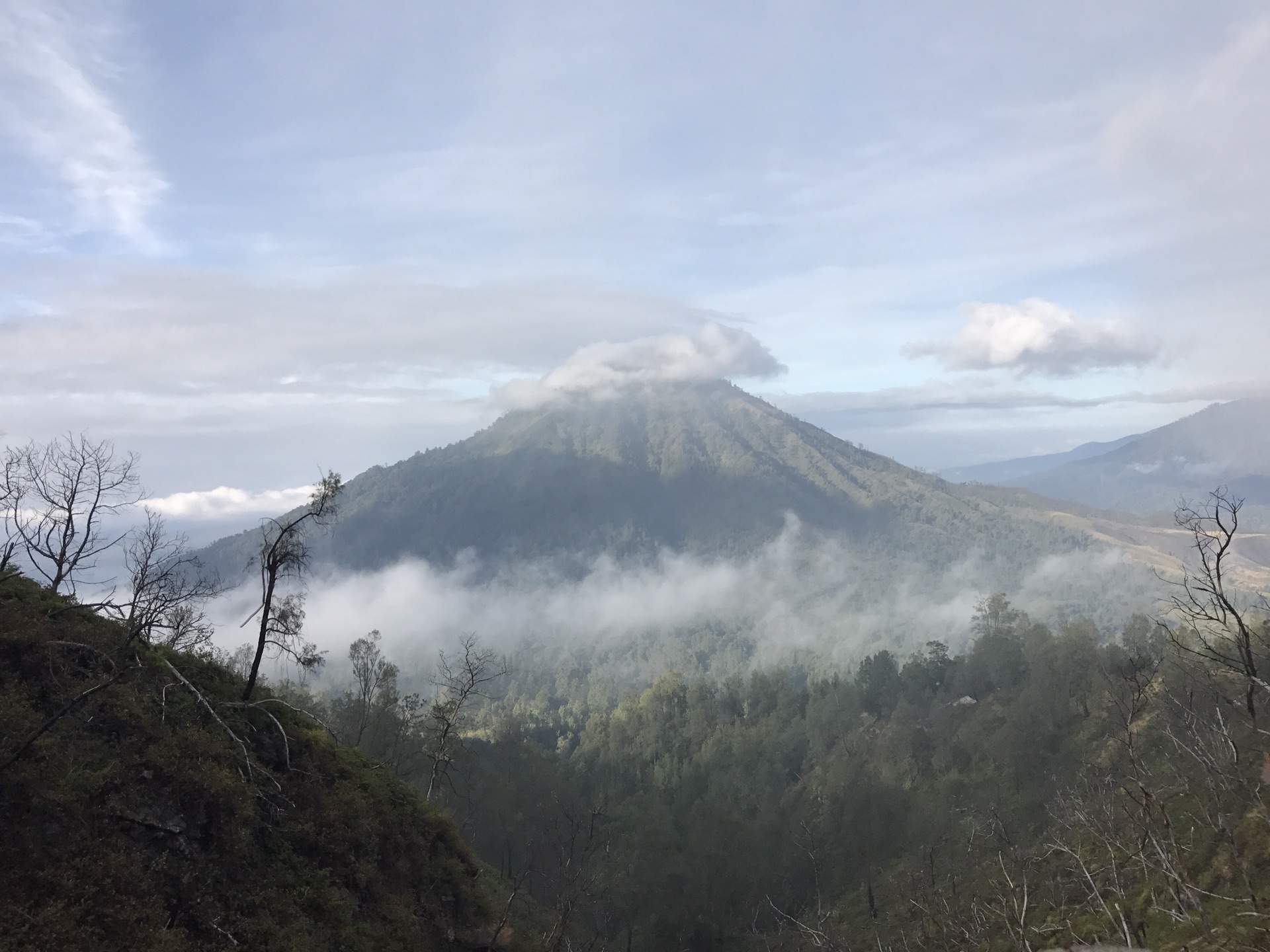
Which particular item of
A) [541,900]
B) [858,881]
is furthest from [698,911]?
[858,881]

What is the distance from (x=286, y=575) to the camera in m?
20.6

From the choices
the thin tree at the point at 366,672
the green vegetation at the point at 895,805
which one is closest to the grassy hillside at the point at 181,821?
the green vegetation at the point at 895,805

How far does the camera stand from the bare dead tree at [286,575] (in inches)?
A: 781

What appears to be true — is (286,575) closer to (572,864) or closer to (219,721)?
(219,721)

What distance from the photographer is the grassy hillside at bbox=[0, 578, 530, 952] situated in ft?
45.8

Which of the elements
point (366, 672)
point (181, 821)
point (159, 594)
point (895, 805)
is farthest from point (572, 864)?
point (895, 805)

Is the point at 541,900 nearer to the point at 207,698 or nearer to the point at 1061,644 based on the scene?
the point at 207,698

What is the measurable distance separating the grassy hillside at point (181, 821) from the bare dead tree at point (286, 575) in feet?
6.47

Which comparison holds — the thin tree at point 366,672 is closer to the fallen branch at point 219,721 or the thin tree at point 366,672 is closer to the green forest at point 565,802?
the green forest at point 565,802

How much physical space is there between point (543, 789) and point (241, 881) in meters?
54.3

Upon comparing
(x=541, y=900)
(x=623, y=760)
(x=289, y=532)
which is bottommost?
(x=623, y=760)

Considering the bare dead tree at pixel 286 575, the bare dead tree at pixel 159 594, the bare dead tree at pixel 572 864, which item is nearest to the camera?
the bare dead tree at pixel 159 594

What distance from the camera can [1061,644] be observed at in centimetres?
7794

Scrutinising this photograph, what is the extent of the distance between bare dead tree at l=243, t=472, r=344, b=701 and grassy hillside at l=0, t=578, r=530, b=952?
1.97m
